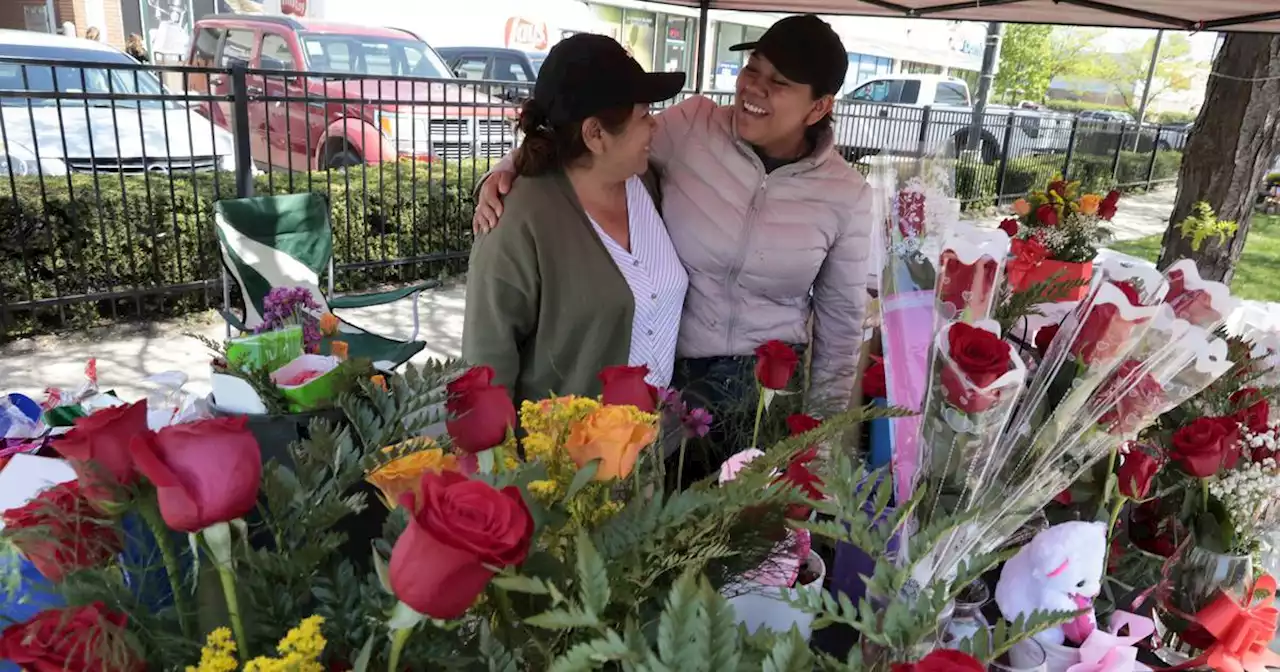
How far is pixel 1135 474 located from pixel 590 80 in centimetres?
119

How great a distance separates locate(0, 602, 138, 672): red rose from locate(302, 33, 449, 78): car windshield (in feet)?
25.7

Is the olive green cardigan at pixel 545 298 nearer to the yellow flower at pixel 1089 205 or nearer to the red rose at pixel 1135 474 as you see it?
the red rose at pixel 1135 474

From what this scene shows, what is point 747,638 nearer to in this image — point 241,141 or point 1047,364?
point 1047,364

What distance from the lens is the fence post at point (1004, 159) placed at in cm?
1052

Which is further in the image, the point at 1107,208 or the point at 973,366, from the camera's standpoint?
the point at 1107,208

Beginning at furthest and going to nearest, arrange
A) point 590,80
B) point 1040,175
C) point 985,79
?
point 1040,175, point 985,79, point 590,80

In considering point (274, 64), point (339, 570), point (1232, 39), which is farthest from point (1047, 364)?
point (274, 64)

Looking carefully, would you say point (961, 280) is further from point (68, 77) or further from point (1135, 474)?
point (68, 77)

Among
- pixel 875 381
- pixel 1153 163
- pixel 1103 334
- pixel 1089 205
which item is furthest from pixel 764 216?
pixel 1153 163

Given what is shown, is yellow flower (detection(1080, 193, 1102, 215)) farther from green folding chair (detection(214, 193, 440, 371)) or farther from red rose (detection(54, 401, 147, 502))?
red rose (detection(54, 401, 147, 502))

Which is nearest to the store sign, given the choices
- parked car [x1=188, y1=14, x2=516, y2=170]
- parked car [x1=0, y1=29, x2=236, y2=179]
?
parked car [x1=188, y1=14, x2=516, y2=170]

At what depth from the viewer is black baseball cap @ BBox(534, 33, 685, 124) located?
165cm

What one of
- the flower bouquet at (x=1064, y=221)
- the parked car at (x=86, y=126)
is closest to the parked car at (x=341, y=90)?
the parked car at (x=86, y=126)

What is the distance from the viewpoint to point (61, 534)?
645 mm
